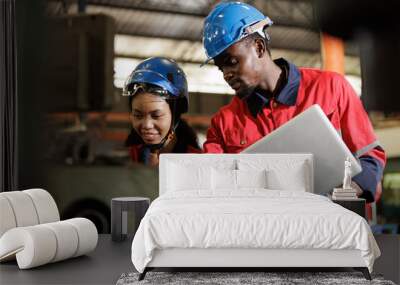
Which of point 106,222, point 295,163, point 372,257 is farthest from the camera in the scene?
point 106,222

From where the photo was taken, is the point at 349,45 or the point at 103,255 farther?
the point at 349,45

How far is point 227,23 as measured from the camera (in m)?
5.50

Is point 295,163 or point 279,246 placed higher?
point 295,163

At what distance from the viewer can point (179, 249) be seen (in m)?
3.67

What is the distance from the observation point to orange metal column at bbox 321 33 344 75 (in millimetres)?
5543

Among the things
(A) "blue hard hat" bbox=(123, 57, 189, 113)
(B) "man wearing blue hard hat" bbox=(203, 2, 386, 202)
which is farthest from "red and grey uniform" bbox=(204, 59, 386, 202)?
(A) "blue hard hat" bbox=(123, 57, 189, 113)

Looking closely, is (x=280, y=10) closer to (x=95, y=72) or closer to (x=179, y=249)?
(x=95, y=72)

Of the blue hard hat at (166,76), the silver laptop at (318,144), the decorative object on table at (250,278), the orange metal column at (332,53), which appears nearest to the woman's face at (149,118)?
the blue hard hat at (166,76)

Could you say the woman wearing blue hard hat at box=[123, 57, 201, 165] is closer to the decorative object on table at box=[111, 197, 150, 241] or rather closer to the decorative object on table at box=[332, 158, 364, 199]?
the decorative object on table at box=[111, 197, 150, 241]

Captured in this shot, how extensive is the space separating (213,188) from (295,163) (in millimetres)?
786

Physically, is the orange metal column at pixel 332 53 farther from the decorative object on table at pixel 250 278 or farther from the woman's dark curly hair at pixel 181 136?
the decorative object on table at pixel 250 278

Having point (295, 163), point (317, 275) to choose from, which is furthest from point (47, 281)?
point (295, 163)

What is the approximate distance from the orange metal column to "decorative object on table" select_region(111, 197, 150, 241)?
7.16 ft

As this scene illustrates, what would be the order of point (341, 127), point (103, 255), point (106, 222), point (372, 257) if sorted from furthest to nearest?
point (106, 222) < point (341, 127) < point (103, 255) < point (372, 257)
